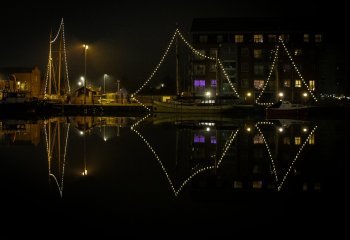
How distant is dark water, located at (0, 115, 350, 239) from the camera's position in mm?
8180

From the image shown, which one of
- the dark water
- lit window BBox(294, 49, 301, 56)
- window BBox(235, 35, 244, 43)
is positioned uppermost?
window BBox(235, 35, 244, 43)

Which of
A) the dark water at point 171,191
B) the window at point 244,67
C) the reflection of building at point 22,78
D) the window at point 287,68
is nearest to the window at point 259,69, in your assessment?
the window at point 244,67

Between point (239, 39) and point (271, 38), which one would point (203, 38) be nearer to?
point (239, 39)

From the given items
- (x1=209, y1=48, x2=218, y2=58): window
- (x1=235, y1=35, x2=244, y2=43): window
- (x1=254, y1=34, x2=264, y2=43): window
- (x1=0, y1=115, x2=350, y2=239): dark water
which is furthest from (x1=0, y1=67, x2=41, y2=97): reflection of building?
(x1=0, y1=115, x2=350, y2=239): dark water

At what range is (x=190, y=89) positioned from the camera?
235ft

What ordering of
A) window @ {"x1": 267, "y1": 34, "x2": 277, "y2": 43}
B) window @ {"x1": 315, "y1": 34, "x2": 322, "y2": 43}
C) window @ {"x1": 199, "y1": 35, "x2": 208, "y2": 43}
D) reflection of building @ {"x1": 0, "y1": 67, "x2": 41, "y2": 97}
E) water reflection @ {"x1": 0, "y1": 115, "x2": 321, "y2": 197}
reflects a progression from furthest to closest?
reflection of building @ {"x1": 0, "y1": 67, "x2": 41, "y2": 97}, window @ {"x1": 315, "y1": 34, "x2": 322, "y2": 43}, window @ {"x1": 199, "y1": 35, "x2": 208, "y2": 43}, window @ {"x1": 267, "y1": 34, "x2": 277, "y2": 43}, water reflection @ {"x1": 0, "y1": 115, "x2": 321, "y2": 197}

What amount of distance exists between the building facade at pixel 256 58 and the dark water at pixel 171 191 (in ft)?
161

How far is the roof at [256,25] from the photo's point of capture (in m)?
68.5

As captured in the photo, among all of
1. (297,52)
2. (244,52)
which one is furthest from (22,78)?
(297,52)

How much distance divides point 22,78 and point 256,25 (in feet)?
147

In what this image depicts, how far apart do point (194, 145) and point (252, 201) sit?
1205cm

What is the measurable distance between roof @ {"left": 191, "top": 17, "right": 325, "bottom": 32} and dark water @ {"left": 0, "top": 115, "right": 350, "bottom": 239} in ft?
166

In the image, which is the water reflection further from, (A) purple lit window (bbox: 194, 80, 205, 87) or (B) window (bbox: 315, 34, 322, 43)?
(B) window (bbox: 315, 34, 322, 43)

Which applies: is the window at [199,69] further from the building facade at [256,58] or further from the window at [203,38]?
the window at [203,38]
